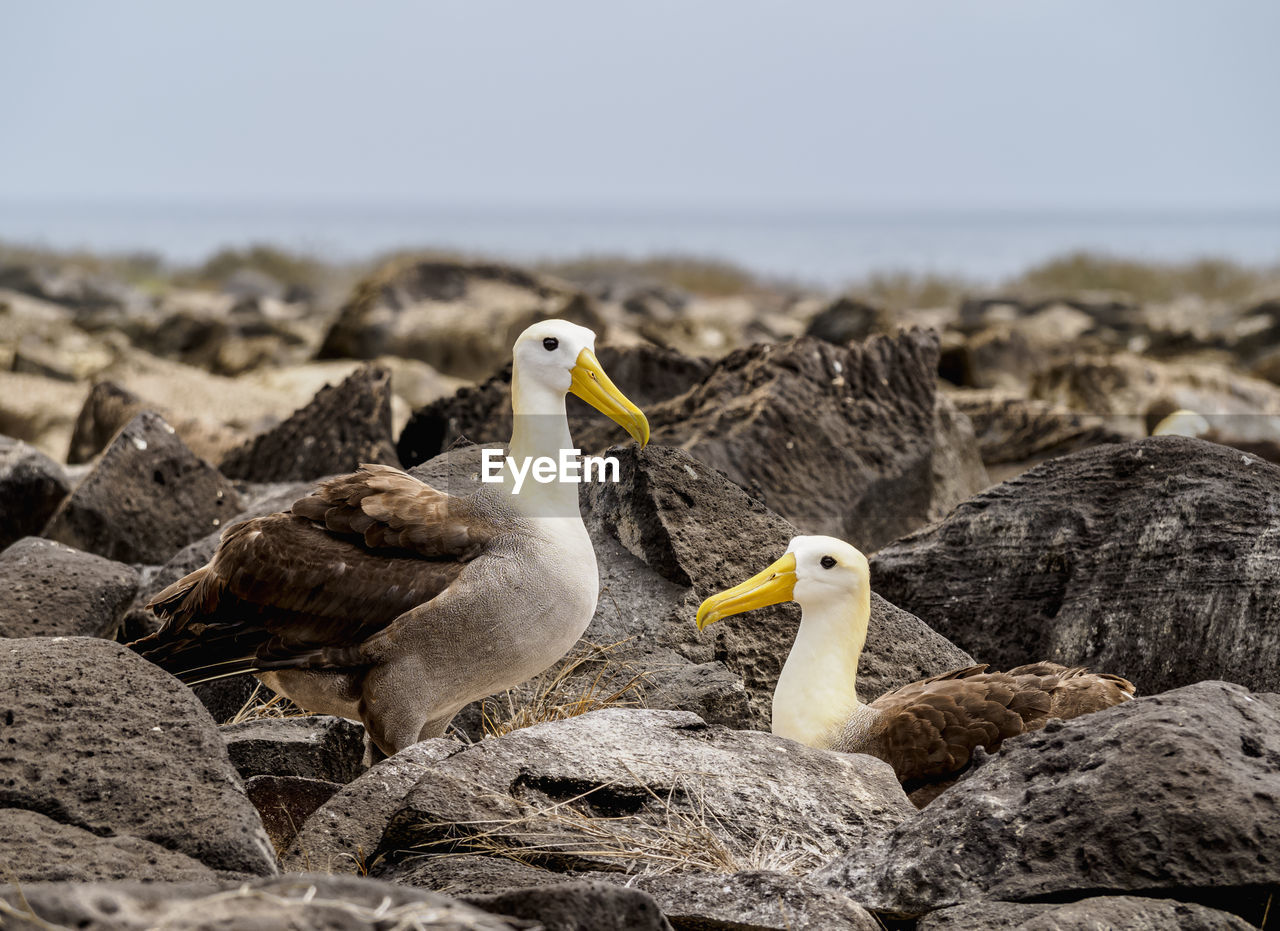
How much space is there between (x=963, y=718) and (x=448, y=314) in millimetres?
13977

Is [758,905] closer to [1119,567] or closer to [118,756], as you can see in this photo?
[118,756]

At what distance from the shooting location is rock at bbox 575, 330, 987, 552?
7754 millimetres

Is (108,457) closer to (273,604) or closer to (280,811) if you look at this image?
(273,604)

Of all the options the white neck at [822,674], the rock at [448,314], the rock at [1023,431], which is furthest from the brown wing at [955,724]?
the rock at [448,314]

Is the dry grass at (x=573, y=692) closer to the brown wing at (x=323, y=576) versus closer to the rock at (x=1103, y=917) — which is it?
the brown wing at (x=323, y=576)

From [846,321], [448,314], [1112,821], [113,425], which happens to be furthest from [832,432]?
[448,314]

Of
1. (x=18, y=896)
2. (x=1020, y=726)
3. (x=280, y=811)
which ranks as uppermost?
(x=18, y=896)

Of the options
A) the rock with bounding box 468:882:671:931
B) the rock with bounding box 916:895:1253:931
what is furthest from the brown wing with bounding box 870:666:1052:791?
the rock with bounding box 468:882:671:931

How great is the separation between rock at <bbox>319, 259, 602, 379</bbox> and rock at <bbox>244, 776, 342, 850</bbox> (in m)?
12.4

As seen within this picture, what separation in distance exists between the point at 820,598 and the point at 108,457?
4.34 meters

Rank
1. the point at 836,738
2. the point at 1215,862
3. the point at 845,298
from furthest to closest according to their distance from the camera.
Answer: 1. the point at 845,298
2. the point at 836,738
3. the point at 1215,862

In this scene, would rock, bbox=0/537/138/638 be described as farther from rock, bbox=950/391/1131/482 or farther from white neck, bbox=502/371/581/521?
rock, bbox=950/391/1131/482

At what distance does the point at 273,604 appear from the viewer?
15.7ft

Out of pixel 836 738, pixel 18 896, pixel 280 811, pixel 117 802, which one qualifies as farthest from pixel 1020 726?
pixel 18 896
